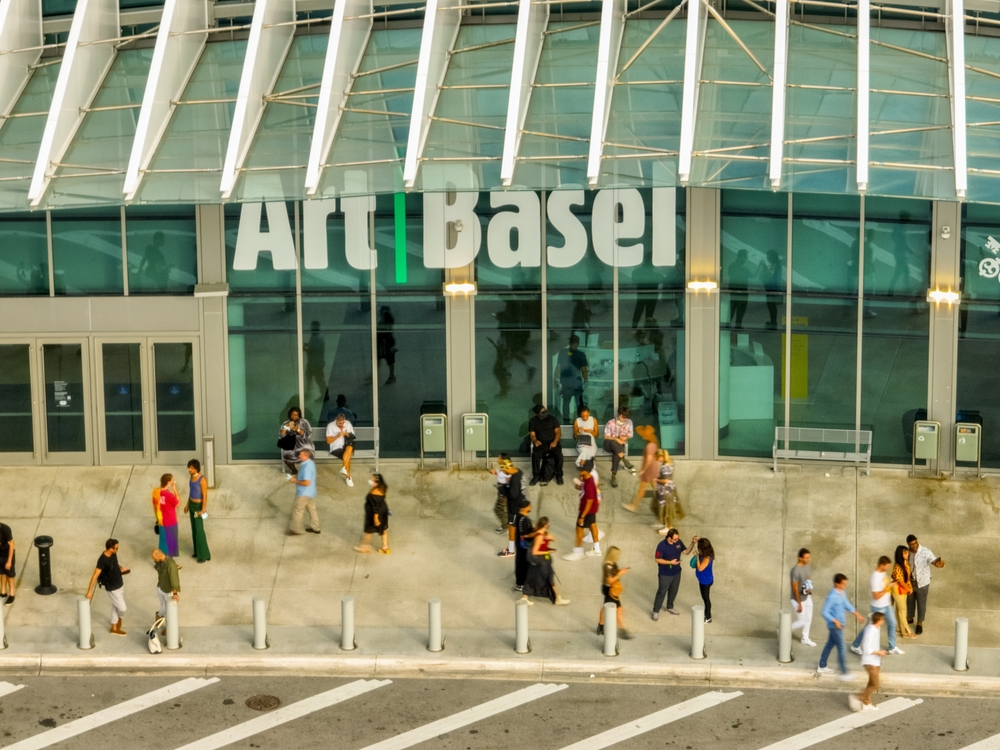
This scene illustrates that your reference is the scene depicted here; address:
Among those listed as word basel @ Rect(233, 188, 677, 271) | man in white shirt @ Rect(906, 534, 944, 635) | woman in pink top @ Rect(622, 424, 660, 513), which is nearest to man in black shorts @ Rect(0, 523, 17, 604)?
word basel @ Rect(233, 188, 677, 271)

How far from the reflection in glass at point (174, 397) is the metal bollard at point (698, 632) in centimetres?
947

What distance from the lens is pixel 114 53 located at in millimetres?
26281

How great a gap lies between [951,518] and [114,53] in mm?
14092

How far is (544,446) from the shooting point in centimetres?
2566

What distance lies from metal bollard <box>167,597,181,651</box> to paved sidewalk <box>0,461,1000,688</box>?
9.8 inches

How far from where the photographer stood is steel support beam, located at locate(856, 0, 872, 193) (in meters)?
22.3

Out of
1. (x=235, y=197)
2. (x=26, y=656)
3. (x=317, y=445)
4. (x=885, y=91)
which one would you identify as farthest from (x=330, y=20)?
(x=26, y=656)

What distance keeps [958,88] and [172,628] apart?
1217 centimetres

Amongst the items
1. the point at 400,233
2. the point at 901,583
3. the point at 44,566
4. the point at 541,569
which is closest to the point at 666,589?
the point at 541,569

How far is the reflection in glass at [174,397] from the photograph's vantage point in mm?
26828

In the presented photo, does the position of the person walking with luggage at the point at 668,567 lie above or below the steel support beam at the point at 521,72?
below

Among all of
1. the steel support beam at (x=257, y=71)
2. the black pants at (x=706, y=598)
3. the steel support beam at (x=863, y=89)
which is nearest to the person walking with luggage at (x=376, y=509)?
the steel support beam at (x=257, y=71)

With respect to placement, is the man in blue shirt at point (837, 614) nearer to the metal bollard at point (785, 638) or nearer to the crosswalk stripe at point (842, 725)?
the metal bollard at point (785, 638)

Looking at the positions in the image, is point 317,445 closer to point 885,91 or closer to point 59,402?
point 59,402
